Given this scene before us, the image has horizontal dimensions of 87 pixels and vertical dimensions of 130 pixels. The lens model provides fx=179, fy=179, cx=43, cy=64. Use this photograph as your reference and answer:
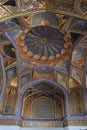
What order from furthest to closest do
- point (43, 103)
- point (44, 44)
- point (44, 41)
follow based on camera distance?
point (43, 103) < point (44, 44) < point (44, 41)

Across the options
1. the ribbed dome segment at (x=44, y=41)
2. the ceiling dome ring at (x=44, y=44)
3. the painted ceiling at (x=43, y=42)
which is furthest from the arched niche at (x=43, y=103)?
the ribbed dome segment at (x=44, y=41)

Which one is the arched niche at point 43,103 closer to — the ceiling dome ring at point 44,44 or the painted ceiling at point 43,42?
the painted ceiling at point 43,42

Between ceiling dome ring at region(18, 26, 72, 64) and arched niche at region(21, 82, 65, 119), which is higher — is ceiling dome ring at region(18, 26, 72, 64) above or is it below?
above

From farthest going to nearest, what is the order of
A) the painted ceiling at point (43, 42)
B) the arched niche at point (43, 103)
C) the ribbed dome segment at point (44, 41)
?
the arched niche at point (43, 103), the ribbed dome segment at point (44, 41), the painted ceiling at point (43, 42)

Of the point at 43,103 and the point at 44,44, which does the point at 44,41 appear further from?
the point at 43,103

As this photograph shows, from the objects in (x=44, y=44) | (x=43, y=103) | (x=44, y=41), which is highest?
(x=44, y=41)

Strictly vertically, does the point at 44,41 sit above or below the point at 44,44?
above

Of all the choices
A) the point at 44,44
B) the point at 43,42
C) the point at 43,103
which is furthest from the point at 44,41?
the point at 43,103

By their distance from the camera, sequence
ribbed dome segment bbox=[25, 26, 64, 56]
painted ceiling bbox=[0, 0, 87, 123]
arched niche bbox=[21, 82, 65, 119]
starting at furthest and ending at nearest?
arched niche bbox=[21, 82, 65, 119], ribbed dome segment bbox=[25, 26, 64, 56], painted ceiling bbox=[0, 0, 87, 123]

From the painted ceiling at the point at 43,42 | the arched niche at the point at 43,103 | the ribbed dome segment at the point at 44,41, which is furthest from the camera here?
the arched niche at the point at 43,103

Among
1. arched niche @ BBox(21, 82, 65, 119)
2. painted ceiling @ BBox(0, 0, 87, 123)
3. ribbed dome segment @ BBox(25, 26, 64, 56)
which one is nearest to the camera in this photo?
painted ceiling @ BBox(0, 0, 87, 123)

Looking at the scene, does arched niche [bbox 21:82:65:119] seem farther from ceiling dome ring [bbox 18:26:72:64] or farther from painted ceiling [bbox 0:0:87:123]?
ceiling dome ring [bbox 18:26:72:64]

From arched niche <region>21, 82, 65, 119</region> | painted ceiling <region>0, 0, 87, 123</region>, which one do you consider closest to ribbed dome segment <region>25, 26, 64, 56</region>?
painted ceiling <region>0, 0, 87, 123</region>

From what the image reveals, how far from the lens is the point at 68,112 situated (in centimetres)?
1227
